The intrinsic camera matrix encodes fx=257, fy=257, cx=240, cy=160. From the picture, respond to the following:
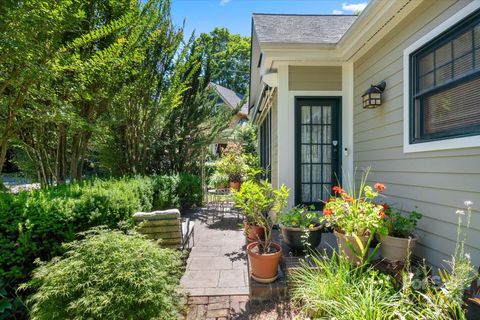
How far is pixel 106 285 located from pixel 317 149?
3.52 m

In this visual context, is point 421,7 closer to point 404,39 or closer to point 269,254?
point 404,39

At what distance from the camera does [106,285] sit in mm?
1995

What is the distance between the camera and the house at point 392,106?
2229mm

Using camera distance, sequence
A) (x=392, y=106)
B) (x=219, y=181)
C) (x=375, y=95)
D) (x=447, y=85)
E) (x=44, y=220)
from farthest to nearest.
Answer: (x=219, y=181), (x=375, y=95), (x=392, y=106), (x=44, y=220), (x=447, y=85)

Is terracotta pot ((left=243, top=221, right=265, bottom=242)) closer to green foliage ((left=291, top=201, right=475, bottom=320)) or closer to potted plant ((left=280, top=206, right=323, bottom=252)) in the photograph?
potted plant ((left=280, top=206, right=323, bottom=252))

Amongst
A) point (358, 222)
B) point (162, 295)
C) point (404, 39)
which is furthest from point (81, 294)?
point (404, 39)

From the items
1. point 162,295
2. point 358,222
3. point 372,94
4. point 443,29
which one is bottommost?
point 162,295

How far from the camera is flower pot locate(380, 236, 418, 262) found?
8.01 feet

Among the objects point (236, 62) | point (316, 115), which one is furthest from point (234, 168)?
point (236, 62)

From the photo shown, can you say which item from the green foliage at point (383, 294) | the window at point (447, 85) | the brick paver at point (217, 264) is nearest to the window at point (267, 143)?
the brick paver at point (217, 264)

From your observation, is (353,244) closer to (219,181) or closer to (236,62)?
(219,181)

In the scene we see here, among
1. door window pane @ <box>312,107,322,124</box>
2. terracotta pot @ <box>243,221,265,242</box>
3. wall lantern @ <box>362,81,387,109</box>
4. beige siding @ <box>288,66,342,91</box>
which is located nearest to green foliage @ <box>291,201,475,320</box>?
terracotta pot @ <box>243,221,265,242</box>

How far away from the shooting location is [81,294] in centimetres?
196

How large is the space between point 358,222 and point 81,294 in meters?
2.47
